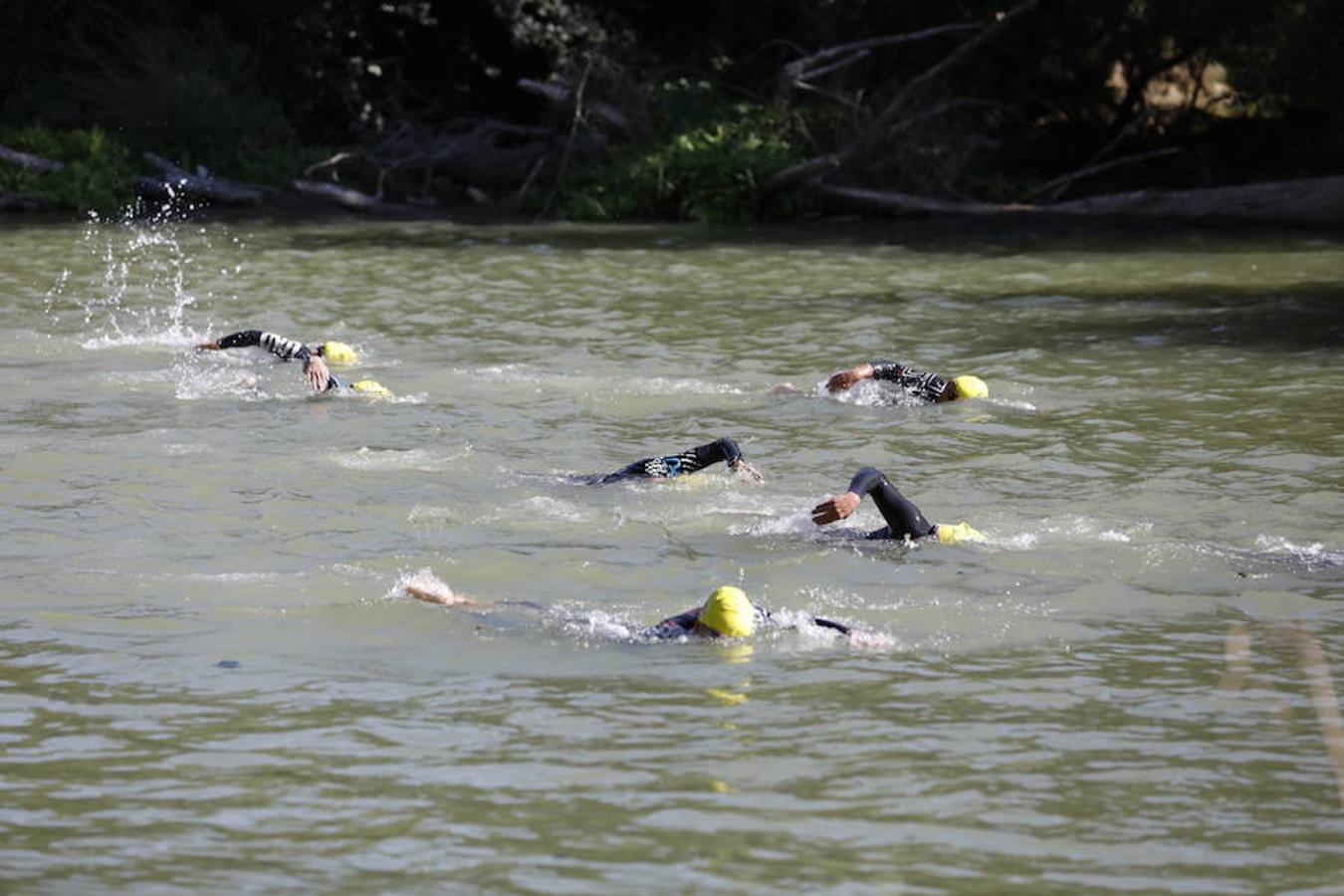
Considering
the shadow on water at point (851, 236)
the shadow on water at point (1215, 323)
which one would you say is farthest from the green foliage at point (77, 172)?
the shadow on water at point (1215, 323)

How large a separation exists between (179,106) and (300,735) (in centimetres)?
2740

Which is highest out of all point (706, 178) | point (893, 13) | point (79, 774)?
point (893, 13)

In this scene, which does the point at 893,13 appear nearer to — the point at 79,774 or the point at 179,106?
the point at 179,106

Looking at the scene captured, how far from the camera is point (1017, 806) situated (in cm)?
838

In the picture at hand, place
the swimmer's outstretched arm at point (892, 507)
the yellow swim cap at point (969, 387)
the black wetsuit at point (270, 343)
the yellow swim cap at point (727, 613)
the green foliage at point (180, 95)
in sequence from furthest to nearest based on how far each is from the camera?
the green foliage at point (180, 95) → the black wetsuit at point (270, 343) → the yellow swim cap at point (969, 387) → the swimmer's outstretched arm at point (892, 507) → the yellow swim cap at point (727, 613)

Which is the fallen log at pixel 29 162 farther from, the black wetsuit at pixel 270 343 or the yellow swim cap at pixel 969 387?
the yellow swim cap at pixel 969 387

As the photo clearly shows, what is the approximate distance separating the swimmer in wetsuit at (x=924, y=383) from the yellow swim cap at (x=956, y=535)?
14.2 feet

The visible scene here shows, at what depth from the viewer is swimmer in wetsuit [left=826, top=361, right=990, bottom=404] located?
1725cm

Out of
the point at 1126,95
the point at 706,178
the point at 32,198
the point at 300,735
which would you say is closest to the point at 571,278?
the point at 706,178

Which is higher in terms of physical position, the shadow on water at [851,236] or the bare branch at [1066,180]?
the bare branch at [1066,180]

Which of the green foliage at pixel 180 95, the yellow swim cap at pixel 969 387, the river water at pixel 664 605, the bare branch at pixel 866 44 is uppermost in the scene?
the bare branch at pixel 866 44

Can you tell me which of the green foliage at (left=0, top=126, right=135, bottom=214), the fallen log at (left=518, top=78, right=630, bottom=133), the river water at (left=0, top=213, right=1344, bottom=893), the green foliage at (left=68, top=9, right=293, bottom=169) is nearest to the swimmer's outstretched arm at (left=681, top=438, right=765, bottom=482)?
the river water at (left=0, top=213, right=1344, bottom=893)

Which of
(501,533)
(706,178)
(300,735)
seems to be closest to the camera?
(300,735)

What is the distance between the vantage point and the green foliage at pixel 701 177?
3244cm
